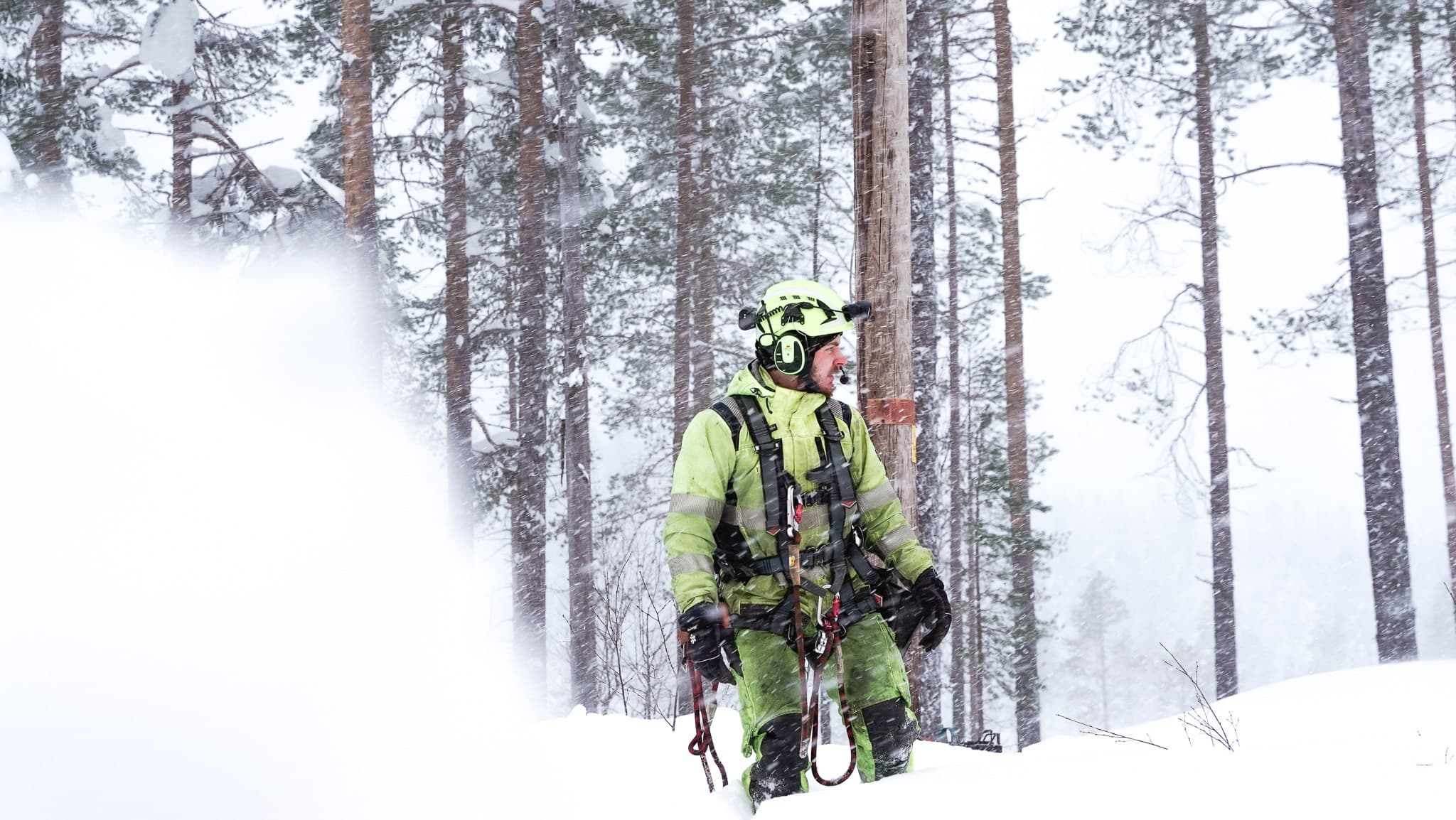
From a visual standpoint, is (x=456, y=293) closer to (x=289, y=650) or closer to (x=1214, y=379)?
(x=289, y=650)

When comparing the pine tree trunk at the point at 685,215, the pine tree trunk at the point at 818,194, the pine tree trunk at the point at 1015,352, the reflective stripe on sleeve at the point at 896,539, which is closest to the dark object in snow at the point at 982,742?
the reflective stripe on sleeve at the point at 896,539

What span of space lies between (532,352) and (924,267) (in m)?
5.95

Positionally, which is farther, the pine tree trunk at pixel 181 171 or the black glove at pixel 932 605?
the pine tree trunk at pixel 181 171

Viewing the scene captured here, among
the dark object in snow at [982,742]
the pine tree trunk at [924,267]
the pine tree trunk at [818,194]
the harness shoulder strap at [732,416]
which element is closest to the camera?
the harness shoulder strap at [732,416]

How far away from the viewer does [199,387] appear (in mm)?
10977

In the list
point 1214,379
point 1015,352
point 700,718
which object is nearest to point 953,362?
point 1015,352

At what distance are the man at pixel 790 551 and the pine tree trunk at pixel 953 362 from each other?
13082 millimetres

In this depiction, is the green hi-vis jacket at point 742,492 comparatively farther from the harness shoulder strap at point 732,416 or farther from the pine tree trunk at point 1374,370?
the pine tree trunk at point 1374,370

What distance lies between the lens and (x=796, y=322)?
3318 mm

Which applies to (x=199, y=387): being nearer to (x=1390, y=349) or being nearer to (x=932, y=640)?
(x=932, y=640)

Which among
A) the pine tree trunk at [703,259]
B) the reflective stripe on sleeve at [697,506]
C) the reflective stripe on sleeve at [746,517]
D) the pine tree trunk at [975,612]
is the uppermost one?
the pine tree trunk at [703,259]

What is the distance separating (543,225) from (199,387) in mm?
4724

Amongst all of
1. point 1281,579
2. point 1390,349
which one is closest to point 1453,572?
point 1390,349

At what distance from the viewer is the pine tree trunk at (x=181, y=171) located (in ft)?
41.2
